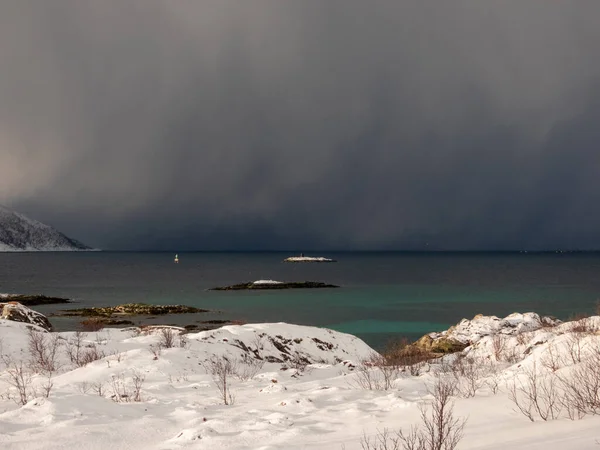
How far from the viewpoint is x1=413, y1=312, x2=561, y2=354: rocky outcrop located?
26.1m

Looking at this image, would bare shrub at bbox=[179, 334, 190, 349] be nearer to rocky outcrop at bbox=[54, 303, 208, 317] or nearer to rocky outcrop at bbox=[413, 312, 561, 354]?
rocky outcrop at bbox=[413, 312, 561, 354]

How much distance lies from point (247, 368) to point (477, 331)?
1923cm

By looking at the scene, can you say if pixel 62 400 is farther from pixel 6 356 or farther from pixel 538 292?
pixel 538 292

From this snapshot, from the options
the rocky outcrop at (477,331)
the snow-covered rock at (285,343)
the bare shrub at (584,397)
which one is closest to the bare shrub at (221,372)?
the snow-covered rock at (285,343)

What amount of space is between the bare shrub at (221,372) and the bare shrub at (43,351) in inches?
Answer: 181

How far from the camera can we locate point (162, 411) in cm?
854

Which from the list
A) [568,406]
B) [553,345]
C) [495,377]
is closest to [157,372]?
[495,377]

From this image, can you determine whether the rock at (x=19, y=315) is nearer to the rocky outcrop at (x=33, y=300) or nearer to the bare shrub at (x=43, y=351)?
the bare shrub at (x=43, y=351)

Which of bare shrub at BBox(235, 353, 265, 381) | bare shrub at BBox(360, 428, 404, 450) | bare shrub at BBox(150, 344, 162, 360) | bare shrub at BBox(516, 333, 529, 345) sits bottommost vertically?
bare shrub at BBox(235, 353, 265, 381)

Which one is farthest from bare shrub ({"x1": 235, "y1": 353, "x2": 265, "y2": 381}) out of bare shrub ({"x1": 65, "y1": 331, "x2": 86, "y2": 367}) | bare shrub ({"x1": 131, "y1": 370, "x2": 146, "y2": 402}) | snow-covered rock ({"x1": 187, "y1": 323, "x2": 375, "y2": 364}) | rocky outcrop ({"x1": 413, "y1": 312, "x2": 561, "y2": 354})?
rocky outcrop ({"x1": 413, "y1": 312, "x2": 561, "y2": 354})

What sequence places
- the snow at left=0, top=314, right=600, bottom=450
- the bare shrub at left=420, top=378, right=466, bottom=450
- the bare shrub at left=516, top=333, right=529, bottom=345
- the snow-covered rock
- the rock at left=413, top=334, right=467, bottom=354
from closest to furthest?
the bare shrub at left=420, top=378, right=466, bottom=450
the snow at left=0, top=314, right=600, bottom=450
the snow-covered rock
the bare shrub at left=516, top=333, right=529, bottom=345
the rock at left=413, top=334, right=467, bottom=354

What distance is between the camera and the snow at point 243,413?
635 centimetres

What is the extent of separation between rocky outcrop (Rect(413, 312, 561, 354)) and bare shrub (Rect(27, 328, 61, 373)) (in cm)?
1933

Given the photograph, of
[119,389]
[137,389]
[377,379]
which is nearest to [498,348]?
[377,379]
